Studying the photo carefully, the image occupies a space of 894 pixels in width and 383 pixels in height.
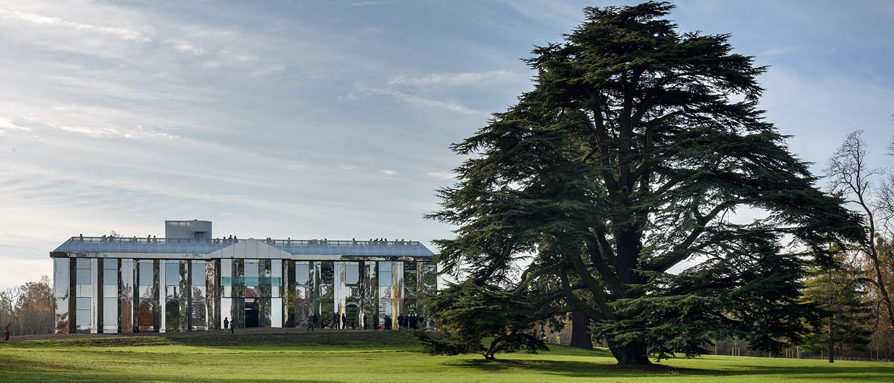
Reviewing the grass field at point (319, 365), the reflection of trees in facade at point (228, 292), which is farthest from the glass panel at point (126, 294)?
the grass field at point (319, 365)

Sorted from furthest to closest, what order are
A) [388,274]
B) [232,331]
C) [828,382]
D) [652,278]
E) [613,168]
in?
[388,274]
[232,331]
[613,168]
[652,278]
[828,382]

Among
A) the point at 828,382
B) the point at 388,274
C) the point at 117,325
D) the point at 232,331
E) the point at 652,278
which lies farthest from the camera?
the point at 388,274

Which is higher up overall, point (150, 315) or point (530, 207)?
point (530, 207)

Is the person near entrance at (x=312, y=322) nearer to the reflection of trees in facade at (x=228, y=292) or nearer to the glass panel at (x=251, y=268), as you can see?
the reflection of trees in facade at (x=228, y=292)

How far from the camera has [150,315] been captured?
63438 mm

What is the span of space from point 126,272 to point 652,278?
42565mm

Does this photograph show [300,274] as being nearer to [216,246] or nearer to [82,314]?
[216,246]

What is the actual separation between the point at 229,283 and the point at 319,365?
2942 cm

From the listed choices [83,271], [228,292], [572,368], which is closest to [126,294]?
[83,271]

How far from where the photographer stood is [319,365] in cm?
3641

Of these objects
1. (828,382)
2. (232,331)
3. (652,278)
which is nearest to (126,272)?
(232,331)

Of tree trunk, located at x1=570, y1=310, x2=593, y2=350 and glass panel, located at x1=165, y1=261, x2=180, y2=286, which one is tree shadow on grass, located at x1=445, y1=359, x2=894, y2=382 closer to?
tree trunk, located at x1=570, y1=310, x2=593, y2=350

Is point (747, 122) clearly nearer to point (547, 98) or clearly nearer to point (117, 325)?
point (547, 98)

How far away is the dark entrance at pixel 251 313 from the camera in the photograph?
2527 inches
